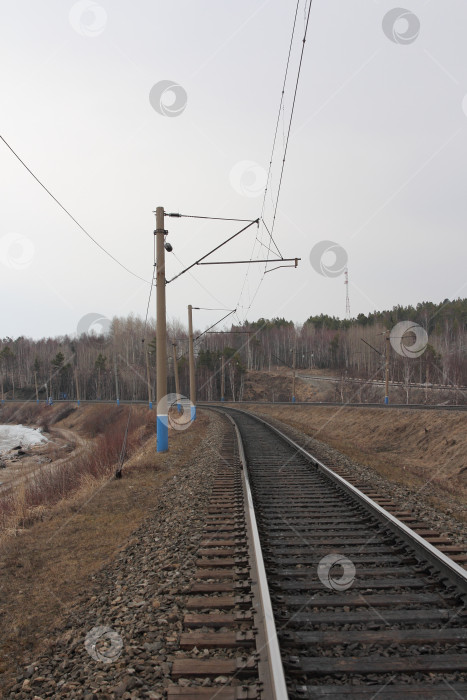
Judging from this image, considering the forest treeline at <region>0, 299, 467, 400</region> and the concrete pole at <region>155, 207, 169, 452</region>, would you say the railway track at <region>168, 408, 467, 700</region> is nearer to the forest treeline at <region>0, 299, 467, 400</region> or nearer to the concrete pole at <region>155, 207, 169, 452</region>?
the concrete pole at <region>155, 207, 169, 452</region>

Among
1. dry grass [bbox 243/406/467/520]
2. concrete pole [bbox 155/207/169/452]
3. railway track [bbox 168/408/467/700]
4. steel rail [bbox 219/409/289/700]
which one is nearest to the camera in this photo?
steel rail [bbox 219/409/289/700]

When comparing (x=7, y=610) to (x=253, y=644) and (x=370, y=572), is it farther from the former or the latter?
(x=370, y=572)

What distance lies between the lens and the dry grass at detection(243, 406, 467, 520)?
13259 mm

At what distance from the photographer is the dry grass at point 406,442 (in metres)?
13.3

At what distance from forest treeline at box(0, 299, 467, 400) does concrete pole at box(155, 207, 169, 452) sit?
66.4 metres

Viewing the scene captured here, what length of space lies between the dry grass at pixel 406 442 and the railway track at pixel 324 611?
12.8 feet

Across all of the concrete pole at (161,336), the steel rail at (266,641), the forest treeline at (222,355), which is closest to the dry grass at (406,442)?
the steel rail at (266,641)

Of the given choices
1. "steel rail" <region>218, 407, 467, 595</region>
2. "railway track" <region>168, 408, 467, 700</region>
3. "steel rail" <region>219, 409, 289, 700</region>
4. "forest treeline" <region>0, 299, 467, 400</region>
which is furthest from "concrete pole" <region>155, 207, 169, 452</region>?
"forest treeline" <region>0, 299, 467, 400</region>

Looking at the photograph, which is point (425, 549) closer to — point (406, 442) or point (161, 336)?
point (161, 336)

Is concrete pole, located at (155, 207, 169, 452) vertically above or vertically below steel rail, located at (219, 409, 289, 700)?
above

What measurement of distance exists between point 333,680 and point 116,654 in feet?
5.30

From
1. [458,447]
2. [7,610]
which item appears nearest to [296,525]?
[7,610]

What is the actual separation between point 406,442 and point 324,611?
20102 millimetres

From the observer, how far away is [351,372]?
319 feet
